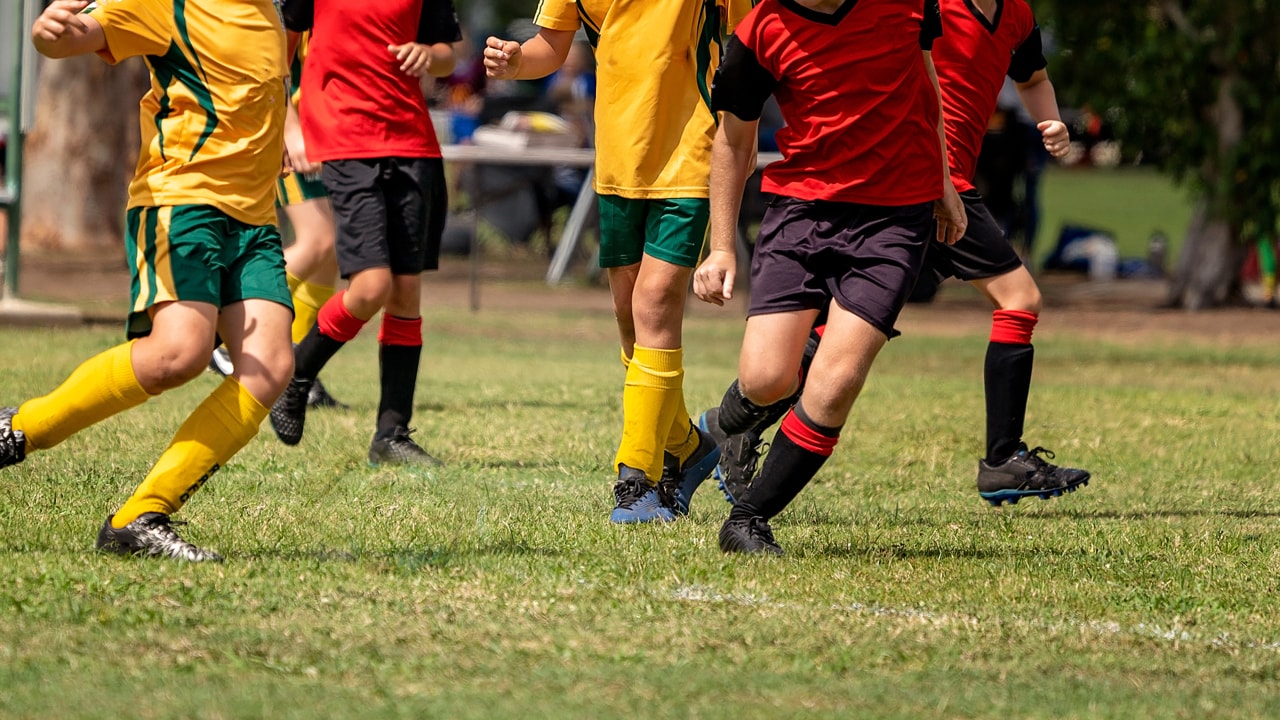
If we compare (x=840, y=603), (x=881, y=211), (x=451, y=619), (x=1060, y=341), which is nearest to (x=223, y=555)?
(x=451, y=619)

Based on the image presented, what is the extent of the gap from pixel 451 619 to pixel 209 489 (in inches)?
84.1

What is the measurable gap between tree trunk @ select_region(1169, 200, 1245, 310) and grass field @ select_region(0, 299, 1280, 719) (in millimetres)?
8833

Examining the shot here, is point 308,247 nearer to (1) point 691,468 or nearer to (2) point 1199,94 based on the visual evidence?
(1) point 691,468

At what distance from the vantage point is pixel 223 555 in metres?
4.94

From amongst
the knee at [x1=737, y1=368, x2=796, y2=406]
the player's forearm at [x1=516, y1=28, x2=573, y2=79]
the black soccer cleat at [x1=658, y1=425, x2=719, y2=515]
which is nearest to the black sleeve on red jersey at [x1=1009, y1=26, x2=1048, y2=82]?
the player's forearm at [x1=516, y1=28, x2=573, y2=79]

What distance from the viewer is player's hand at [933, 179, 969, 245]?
17.4ft

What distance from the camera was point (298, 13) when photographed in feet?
23.2

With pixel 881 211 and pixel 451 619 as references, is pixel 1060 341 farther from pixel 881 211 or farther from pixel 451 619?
pixel 451 619

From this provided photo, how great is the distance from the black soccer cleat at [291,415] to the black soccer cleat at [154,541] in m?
2.22

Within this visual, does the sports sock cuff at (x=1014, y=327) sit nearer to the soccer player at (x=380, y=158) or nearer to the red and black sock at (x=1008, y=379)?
the red and black sock at (x=1008, y=379)

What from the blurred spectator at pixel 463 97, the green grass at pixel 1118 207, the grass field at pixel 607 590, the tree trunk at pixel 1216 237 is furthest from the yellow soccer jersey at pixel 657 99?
the blurred spectator at pixel 463 97

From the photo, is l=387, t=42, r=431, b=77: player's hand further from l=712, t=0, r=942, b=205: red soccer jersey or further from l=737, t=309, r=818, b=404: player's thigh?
l=737, t=309, r=818, b=404: player's thigh

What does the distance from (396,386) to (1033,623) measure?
327 centimetres

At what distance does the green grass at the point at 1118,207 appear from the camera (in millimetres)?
26109
